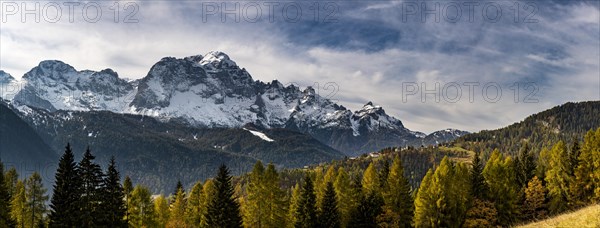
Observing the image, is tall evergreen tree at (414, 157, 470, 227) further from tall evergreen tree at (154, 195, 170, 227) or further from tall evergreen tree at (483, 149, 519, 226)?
tall evergreen tree at (154, 195, 170, 227)

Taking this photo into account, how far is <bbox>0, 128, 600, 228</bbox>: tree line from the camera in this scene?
70812 mm

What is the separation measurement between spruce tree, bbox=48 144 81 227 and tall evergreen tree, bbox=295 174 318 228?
34463 millimetres

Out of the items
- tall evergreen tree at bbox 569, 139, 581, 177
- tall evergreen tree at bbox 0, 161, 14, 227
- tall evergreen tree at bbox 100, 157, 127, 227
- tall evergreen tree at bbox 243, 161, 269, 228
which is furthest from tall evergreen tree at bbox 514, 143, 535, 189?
tall evergreen tree at bbox 0, 161, 14, 227

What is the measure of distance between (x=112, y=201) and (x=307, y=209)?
3092cm

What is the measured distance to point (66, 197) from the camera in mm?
53781

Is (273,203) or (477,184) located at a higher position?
(477,184)

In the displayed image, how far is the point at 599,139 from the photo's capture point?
7369cm

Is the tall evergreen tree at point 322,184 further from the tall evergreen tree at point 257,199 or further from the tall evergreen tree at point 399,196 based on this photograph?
the tall evergreen tree at point 257,199

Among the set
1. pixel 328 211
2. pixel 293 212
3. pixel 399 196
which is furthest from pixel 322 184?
pixel 399 196

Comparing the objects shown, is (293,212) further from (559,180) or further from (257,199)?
(559,180)

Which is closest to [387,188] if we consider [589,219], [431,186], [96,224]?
[431,186]

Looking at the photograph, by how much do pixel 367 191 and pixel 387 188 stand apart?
3.72 metres

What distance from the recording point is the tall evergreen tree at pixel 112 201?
190 feet

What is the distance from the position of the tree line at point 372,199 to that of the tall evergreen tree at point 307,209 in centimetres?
16
